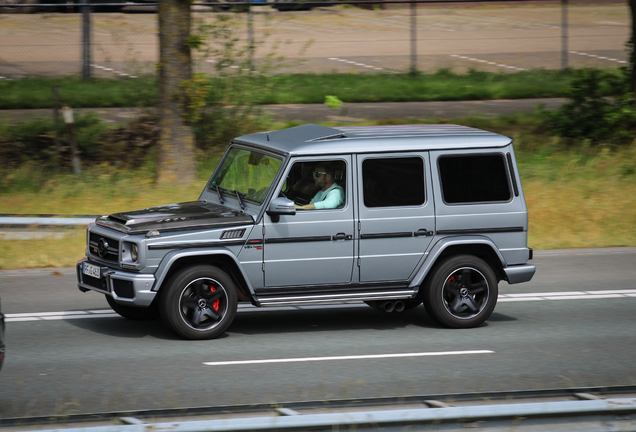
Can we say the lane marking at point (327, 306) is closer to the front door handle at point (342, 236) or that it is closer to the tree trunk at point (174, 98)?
the front door handle at point (342, 236)

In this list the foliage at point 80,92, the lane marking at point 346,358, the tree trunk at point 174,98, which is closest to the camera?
the lane marking at point 346,358

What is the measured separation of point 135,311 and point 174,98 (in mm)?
7618

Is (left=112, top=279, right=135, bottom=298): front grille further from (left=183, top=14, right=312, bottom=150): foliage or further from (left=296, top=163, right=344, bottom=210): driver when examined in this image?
(left=183, top=14, right=312, bottom=150): foliage

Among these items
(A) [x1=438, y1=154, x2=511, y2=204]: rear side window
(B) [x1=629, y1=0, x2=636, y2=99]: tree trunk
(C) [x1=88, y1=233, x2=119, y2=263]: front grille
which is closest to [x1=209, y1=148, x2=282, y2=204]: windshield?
(C) [x1=88, y1=233, x2=119, y2=263]: front grille

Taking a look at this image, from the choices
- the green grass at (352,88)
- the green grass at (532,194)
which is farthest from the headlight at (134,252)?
the green grass at (352,88)

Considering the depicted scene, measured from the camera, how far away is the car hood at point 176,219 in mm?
7543

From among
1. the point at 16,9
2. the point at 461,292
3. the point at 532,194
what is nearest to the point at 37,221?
the point at 461,292

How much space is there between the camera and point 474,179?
834 centimetres

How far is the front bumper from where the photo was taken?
7410 mm

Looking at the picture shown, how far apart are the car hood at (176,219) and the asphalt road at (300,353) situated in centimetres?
105

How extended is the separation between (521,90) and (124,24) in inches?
496

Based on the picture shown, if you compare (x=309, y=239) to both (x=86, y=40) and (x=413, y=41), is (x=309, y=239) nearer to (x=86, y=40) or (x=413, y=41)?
(x=86, y=40)

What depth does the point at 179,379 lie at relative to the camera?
260 inches

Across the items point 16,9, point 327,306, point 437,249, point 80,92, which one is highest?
point 16,9
